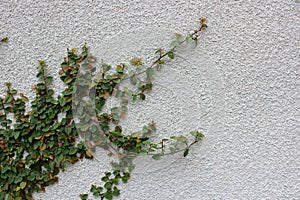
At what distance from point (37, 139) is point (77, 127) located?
1.39ft

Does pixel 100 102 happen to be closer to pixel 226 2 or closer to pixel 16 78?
pixel 16 78

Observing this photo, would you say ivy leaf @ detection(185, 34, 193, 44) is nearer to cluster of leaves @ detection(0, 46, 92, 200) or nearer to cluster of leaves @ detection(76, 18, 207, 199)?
cluster of leaves @ detection(76, 18, 207, 199)

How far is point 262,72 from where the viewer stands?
118 inches

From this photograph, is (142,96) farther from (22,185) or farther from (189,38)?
(22,185)

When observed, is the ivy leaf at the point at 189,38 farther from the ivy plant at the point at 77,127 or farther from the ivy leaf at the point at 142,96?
the ivy leaf at the point at 142,96

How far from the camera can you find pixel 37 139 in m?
3.25

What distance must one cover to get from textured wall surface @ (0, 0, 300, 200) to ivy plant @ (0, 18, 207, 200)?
3.3 inches

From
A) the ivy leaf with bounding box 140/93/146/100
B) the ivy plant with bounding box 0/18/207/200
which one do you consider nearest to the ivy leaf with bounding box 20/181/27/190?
the ivy plant with bounding box 0/18/207/200

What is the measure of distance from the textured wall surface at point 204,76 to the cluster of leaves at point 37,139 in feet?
0.42

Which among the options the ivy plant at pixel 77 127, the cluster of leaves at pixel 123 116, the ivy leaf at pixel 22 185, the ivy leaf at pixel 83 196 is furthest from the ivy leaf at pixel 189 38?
the ivy leaf at pixel 22 185

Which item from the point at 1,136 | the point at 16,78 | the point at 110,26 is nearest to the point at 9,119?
the point at 1,136

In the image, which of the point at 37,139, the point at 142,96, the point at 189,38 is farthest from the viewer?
the point at 37,139

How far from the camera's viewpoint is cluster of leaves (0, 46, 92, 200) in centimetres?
320

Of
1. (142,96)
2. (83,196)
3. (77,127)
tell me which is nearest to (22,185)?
(83,196)
